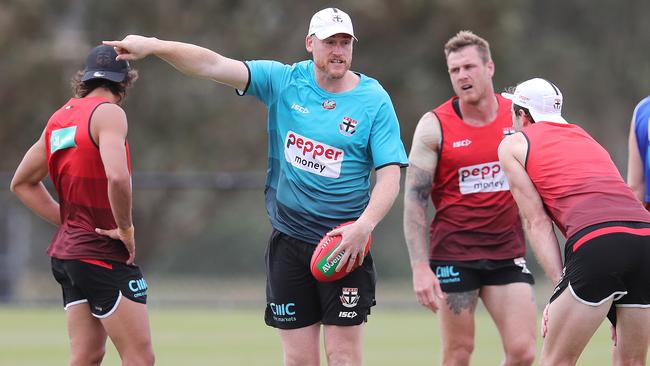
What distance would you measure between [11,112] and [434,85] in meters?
10.8

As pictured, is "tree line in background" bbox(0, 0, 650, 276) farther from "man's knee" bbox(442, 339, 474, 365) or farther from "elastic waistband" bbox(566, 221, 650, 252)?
"elastic waistband" bbox(566, 221, 650, 252)

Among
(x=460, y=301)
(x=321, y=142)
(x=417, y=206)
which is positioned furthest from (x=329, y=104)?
(x=460, y=301)

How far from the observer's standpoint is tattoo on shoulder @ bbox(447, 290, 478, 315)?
7895 mm

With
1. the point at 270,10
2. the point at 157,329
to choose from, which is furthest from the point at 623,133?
the point at 157,329

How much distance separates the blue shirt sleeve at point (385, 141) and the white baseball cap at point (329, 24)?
20.4 inches

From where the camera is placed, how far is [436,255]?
8.12 metres

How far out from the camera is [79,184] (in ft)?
21.9

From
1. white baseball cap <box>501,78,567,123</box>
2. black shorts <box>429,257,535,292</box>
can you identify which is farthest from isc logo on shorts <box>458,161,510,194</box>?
white baseball cap <box>501,78,567,123</box>

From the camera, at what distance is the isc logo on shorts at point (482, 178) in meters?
7.90

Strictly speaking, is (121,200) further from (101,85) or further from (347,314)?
(347,314)

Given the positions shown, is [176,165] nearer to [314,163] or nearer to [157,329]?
[157,329]

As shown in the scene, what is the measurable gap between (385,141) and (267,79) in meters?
0.80

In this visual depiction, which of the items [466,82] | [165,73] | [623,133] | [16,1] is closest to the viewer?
[466,82]

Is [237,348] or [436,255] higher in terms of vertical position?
[436,255]
